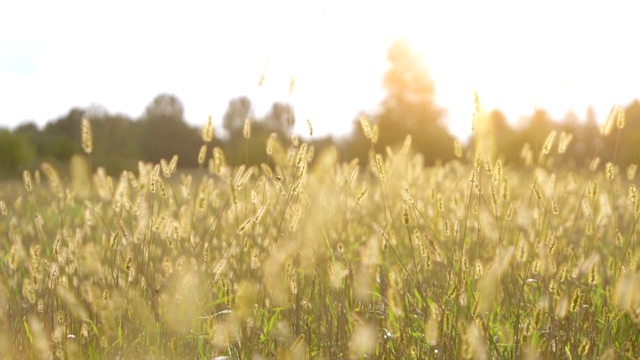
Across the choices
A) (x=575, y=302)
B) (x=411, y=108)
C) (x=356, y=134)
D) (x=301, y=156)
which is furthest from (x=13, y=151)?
(x=575, y=302)

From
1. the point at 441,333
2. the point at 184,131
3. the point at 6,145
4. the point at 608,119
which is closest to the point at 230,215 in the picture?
the point at 441,333

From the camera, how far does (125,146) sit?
71.6 feet

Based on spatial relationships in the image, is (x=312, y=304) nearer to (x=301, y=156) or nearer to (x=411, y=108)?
(x=301, y=156)

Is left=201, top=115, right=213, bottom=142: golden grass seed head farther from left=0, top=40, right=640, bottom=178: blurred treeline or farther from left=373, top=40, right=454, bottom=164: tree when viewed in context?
left=373, top=40, right=454, bottom=164: tree

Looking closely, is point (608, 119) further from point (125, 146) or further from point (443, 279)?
point (125, 146)

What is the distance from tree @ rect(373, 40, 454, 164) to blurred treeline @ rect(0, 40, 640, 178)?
4 centimetres

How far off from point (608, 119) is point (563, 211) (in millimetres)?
1917

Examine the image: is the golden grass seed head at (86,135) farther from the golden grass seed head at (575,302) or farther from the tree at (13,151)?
the tree at (13,151)

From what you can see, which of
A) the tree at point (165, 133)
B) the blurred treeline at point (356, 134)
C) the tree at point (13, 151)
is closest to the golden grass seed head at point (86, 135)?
the blurred treeline at point (356, 134)

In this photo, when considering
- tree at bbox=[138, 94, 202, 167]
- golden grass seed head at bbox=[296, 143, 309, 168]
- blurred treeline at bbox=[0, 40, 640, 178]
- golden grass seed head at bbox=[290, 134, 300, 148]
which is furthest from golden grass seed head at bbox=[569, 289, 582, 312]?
tree at bbox=[138, 94, 202, 167]

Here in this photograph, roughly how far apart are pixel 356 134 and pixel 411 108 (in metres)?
11.7

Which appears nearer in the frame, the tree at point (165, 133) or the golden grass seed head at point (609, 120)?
the golden grass seed head at point (609, 120)

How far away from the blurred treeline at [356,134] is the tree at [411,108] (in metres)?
0.04

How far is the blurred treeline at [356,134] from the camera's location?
19188 mm
